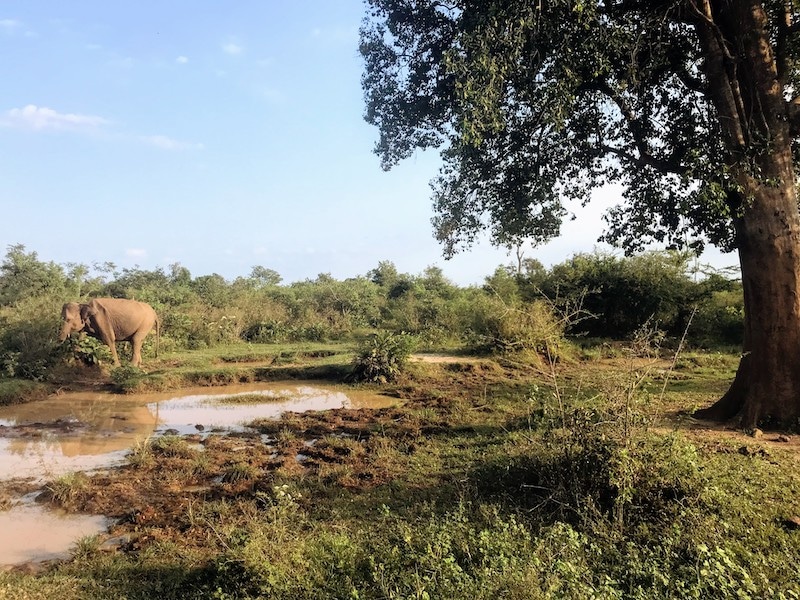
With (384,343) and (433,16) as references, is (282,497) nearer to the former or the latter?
(433,16)

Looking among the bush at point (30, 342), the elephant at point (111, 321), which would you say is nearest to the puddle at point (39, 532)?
the bush at point (30, 342)

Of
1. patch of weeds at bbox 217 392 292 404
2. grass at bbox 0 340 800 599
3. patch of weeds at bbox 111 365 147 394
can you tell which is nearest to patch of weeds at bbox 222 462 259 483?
grass at bbox 0 340 800 599

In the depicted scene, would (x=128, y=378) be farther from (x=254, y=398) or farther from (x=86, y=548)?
(x=86, y=548)

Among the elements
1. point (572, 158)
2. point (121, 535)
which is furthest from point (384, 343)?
point (121, 535)

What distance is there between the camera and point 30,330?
12.7 metres

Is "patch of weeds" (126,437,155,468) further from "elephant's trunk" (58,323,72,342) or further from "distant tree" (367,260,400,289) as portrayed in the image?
"distant tree" (367,260,400,289)

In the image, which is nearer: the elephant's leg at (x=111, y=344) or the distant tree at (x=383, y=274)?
the elephant's leg at (x=111, y=344)

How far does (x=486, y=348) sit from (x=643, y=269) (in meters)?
5.79

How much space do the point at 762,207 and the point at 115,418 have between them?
10388mm

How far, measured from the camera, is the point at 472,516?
459cm

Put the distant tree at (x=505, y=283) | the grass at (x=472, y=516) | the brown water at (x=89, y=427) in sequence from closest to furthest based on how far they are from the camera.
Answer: the grass at (x=472, y=516) → the brown water at (x=89, y=427) → the distant tree at (x=505, y=283)

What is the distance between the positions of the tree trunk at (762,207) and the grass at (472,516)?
2.92ft

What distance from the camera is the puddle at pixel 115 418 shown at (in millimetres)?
7305

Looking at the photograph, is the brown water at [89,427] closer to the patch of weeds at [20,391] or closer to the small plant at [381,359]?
the patch of weeds at [20,391]
